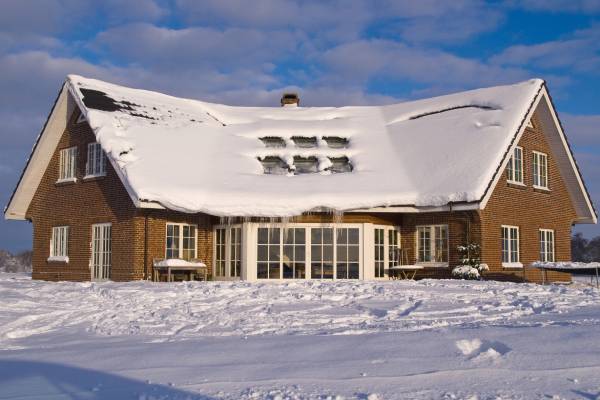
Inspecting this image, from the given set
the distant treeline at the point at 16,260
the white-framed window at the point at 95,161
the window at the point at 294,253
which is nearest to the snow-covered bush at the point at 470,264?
the window at the point at 294,253

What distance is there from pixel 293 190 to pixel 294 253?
1.68 metres

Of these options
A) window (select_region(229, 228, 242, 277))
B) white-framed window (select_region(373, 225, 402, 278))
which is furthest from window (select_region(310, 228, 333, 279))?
window (select_region(229, 228, 242, 277))

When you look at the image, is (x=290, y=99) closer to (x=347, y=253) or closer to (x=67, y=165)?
(x=67, y=165)

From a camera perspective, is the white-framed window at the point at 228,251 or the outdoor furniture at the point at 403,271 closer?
the outdoor furniture at the point at 403,271

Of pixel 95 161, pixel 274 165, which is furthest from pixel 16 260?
pixel 274 165

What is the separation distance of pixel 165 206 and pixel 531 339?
1132 cm

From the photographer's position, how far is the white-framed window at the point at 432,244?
1858cm

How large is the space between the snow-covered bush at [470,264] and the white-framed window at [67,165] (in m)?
11.2

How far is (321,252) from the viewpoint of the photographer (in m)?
18.2

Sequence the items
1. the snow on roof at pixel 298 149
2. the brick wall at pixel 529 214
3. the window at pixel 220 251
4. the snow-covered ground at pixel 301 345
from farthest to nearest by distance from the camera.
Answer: the window at pixel 220 251
the brick wall at pixel 529 214
the snow on roof at pixel 298 149
the snow-covered ground at pixel 301 345

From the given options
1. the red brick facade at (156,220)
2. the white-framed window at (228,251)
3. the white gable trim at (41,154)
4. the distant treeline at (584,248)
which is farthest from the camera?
the distant treeline at (584,248)

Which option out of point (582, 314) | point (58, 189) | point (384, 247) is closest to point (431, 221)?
point (384, 247)

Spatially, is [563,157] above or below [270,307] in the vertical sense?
above

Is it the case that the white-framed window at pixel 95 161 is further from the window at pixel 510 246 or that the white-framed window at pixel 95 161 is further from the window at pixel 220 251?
the window at pixel 510 246
